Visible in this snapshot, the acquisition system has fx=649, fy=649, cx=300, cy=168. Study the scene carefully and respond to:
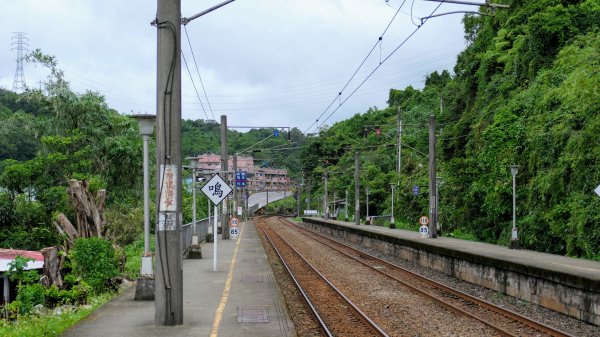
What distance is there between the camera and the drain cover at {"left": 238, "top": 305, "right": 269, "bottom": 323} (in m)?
11.3

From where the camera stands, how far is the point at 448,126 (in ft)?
165

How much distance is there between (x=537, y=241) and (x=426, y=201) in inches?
957

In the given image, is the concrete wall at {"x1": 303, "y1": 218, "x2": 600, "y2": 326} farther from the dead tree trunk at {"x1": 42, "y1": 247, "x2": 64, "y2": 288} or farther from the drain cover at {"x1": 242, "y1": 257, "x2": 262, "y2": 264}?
the dead tree trunk at {"x1": 42, "y1": 247, "x2": 64, "y2": 288}

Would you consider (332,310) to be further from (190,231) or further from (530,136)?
(530,136)

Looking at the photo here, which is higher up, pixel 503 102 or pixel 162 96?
pixel 503 102

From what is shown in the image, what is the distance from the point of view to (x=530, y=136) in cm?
2859

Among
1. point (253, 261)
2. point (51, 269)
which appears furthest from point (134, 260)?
point (51, 269)

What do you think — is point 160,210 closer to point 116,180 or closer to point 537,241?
point 537,241

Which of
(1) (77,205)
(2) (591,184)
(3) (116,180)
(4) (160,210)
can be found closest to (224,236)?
(3) (116,180)

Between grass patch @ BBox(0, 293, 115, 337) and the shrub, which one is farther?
the shrub

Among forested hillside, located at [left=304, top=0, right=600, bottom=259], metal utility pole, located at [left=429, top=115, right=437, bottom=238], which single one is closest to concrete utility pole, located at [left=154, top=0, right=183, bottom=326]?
forested hillside, located at [left=304, top=0, right=600, bottom=259]

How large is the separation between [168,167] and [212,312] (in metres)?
3.37

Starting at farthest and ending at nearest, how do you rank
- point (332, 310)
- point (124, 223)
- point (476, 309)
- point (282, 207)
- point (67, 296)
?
1. point (282, 207)
2. point (124, 223)
3. point (67, 296)
4. point (476, 309)
5. point (332, 310)

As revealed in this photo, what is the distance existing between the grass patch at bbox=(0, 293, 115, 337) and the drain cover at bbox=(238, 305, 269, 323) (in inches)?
114
